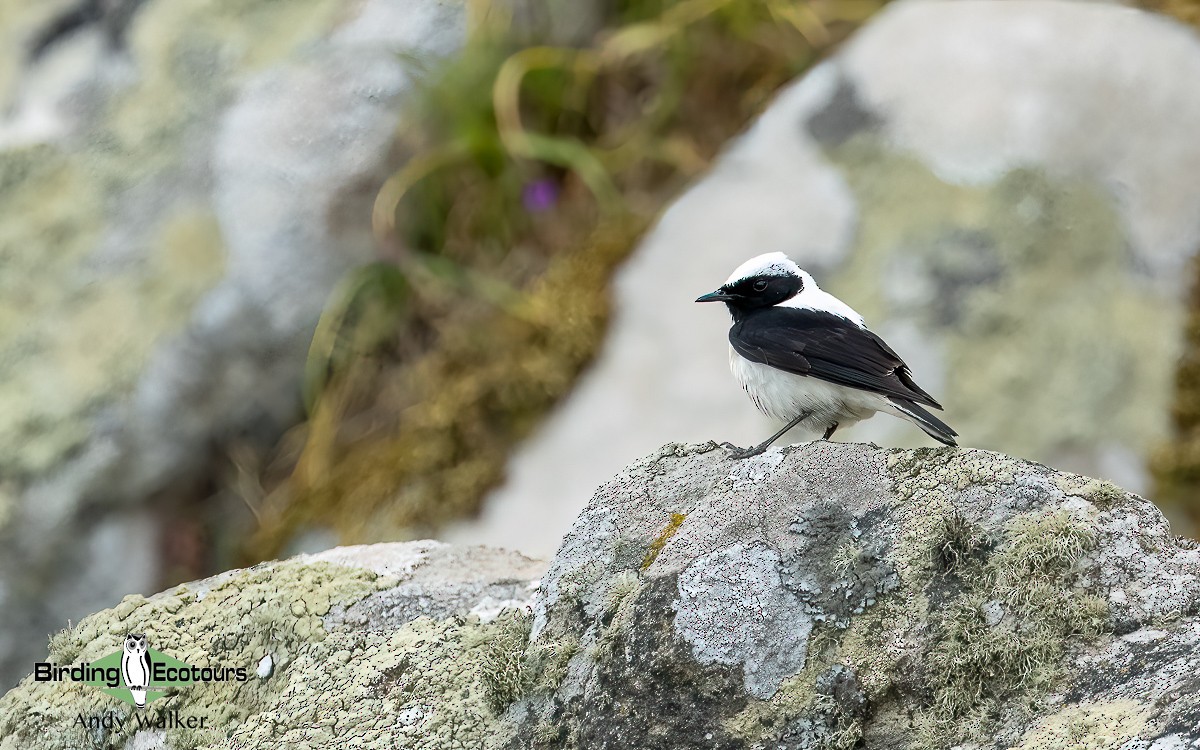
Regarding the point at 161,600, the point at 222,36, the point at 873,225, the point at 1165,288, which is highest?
the point at 222,36

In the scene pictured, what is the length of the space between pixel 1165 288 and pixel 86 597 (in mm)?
6265

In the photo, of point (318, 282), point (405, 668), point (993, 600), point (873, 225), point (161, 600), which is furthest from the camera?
point (318, 282)

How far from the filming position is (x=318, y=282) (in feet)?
24.1

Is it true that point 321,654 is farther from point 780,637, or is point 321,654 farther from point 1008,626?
point 1008,626

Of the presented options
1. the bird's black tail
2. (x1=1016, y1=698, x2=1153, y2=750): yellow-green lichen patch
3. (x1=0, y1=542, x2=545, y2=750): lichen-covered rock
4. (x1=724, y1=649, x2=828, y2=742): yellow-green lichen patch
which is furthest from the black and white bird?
(x1=1016, y1=698, x2=1153, y2=750): yellow-green lichen patch

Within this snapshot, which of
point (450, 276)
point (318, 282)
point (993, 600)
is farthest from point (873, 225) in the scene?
point (993, 600)

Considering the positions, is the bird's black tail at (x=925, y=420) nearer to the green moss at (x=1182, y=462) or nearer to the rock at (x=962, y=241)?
the rock at (x=962, y=241)

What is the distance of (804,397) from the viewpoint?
4527mm

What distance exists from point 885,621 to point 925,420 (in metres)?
1.09

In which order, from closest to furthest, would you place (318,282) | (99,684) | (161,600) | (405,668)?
1. (405,668)
2. (99,684)
3. (161,600)
4. (318,282)

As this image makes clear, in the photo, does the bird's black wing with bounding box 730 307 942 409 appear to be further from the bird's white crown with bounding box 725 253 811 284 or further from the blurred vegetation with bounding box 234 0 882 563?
the blurred vegetation with bounding box 234 0 882 563

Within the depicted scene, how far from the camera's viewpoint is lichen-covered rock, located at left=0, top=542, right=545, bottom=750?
12.1ft

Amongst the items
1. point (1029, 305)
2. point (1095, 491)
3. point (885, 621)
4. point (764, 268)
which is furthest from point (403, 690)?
point (1029, 305)

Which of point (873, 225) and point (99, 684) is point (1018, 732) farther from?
point (873, 225)
